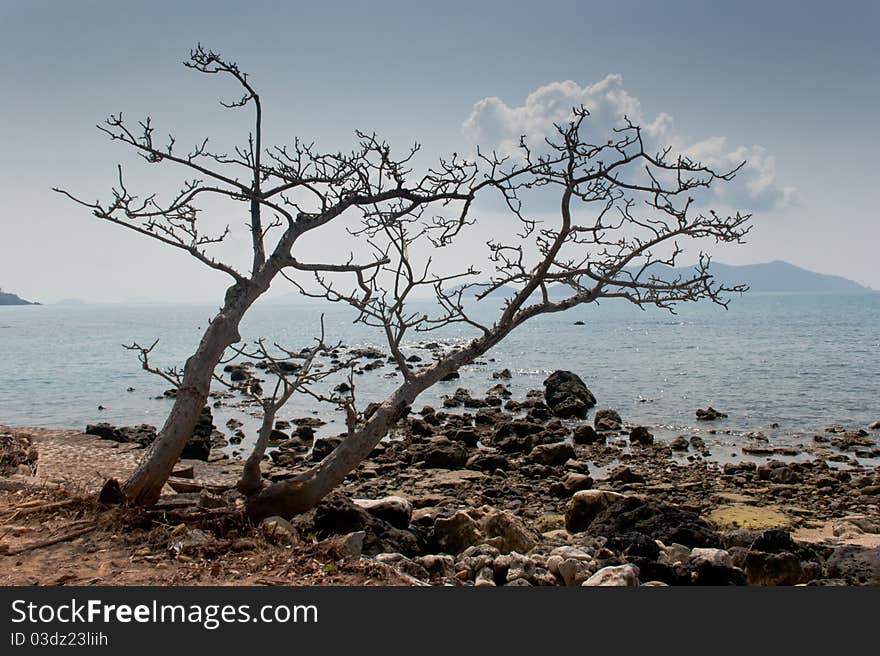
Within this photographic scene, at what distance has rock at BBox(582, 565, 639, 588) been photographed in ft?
24.6

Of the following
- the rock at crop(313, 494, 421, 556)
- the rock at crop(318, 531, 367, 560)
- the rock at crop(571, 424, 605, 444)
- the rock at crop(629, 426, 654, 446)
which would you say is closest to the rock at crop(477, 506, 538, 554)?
the rock at crop(313, 494, 421, 556)

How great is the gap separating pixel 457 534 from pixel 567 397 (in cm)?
1845

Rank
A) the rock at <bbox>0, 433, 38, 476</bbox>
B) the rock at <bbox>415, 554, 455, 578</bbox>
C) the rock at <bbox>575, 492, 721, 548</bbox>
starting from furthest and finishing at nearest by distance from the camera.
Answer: the rock at <bbox>0, 433, 38, 476</bbox>, the rock at <bbox>575, 492, 721, 548</bbox>, the rock at <bbox>415, 554, 455, 578</bbox>

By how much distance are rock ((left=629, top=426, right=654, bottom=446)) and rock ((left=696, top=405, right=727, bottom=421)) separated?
4.86m

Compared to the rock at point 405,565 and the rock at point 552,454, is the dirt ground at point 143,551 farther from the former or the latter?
the rock at point 552,454

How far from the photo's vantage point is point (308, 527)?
31.7 ft

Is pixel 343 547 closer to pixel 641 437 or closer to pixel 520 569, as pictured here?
pixel 520 569

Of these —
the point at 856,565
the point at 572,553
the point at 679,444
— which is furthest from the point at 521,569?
the point at 679,444

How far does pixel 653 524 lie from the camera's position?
10.4 metres

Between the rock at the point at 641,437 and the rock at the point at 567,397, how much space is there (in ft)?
16.1

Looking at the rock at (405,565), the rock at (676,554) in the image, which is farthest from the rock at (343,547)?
the rock at (676,554)

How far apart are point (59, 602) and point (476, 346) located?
5617 millimetres

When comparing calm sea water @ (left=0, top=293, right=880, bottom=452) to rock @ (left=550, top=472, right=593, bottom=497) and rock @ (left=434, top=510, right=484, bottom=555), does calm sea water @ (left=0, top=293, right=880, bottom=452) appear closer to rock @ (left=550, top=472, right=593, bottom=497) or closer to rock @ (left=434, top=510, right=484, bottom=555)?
rock @ (left=550, top=472, right=593, bottom=497)

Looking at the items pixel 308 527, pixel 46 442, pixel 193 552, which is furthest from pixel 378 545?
pixel 46 442
